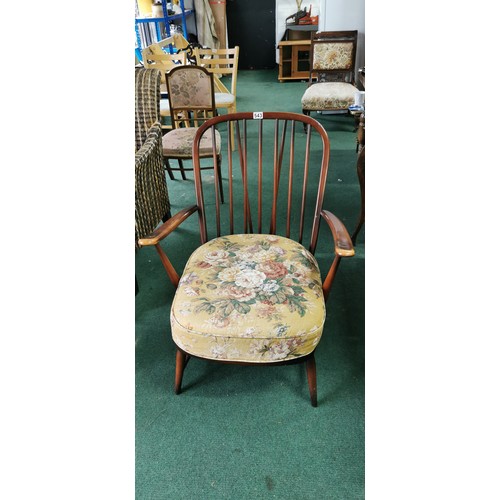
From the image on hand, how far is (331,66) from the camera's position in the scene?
3.98 m

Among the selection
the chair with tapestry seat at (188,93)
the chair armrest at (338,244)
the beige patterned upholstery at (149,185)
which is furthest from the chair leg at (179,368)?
the chair with tapestry seat at (188,93)

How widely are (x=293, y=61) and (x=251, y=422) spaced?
5557 millimetres

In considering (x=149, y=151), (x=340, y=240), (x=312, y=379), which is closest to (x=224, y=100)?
(x=149, y=151)

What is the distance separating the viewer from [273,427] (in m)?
1.26

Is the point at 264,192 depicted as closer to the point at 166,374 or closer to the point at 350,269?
the point at 350,269

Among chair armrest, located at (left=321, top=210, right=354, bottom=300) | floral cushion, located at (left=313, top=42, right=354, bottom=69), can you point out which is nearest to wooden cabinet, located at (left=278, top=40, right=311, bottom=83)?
floral cushion, located at (left=313, top=42, right=354, bottom=69)

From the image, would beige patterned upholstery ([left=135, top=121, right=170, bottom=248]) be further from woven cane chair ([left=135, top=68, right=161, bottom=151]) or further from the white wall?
the white wall

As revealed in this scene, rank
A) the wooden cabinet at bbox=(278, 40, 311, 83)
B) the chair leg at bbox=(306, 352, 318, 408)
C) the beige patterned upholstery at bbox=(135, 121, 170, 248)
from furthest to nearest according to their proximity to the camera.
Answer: the wooden cabinet at bbox=(278, 40, 311, 83) → the beige patterned upholstery at bbox=(135, 121, 170, 248) → the chair leg at bbox=(306, 352, 318, 408)

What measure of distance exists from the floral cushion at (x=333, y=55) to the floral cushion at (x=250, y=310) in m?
3.36

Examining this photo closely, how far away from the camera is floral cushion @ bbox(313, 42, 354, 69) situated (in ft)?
12.7

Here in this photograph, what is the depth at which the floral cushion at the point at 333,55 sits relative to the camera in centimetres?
387

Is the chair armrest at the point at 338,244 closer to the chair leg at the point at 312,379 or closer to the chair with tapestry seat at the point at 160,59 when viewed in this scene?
the chair leg at the point at 312,379

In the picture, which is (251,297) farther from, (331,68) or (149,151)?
(331,68)

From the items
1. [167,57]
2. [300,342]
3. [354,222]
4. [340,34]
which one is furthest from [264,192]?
[340,34]
